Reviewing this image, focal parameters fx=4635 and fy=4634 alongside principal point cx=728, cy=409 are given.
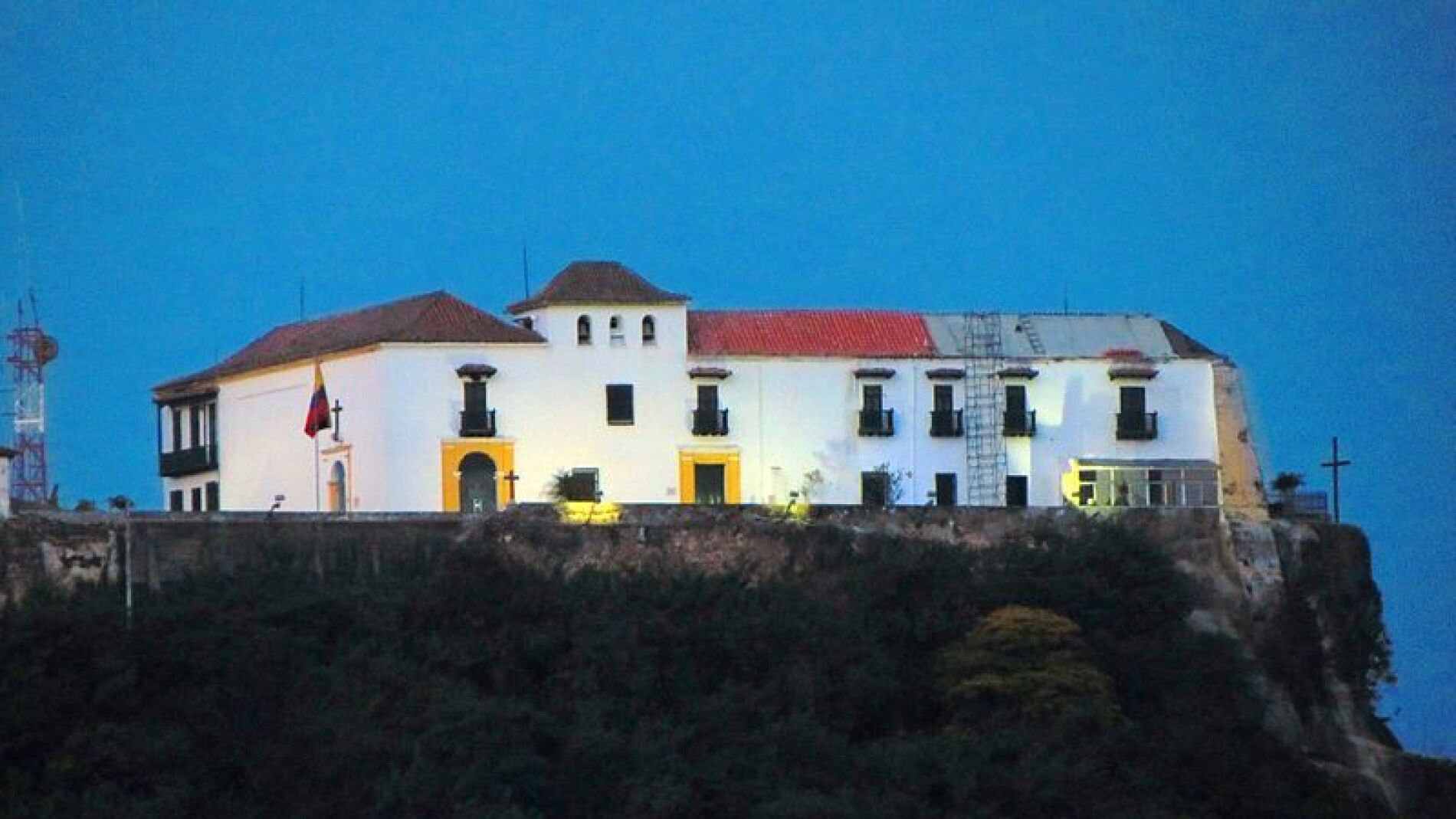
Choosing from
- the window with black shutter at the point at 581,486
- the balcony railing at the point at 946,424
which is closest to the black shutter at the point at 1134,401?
the balcony railing at the point at 946,424

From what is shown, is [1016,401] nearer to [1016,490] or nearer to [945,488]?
[1016,490]

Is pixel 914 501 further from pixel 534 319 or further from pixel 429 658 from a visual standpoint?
pixel 429 658

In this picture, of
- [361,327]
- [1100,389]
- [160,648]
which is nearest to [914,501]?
[1100,389]

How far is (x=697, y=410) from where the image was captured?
7769 cm

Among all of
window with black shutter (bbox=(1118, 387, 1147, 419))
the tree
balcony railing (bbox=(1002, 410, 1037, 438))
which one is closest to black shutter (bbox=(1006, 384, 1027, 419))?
balcony railing (bbox=(1002, 410, 1037, 438))

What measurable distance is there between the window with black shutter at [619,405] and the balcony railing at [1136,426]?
854 cm

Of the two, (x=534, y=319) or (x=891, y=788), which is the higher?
(x=534, y=319)

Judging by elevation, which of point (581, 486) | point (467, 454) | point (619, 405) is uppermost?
point (619, 405)

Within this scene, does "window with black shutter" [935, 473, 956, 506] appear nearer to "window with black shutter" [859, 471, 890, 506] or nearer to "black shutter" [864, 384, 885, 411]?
"window with black shutter" [859, 471, 890, 506]

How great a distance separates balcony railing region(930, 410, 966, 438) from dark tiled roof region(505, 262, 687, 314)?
4775 millimetres

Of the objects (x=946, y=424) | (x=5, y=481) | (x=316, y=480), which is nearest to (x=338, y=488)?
(x=316, y=480)

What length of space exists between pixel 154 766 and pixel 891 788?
10738mm

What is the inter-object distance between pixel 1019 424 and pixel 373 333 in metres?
11.2

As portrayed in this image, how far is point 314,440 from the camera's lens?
7719 centimetres
